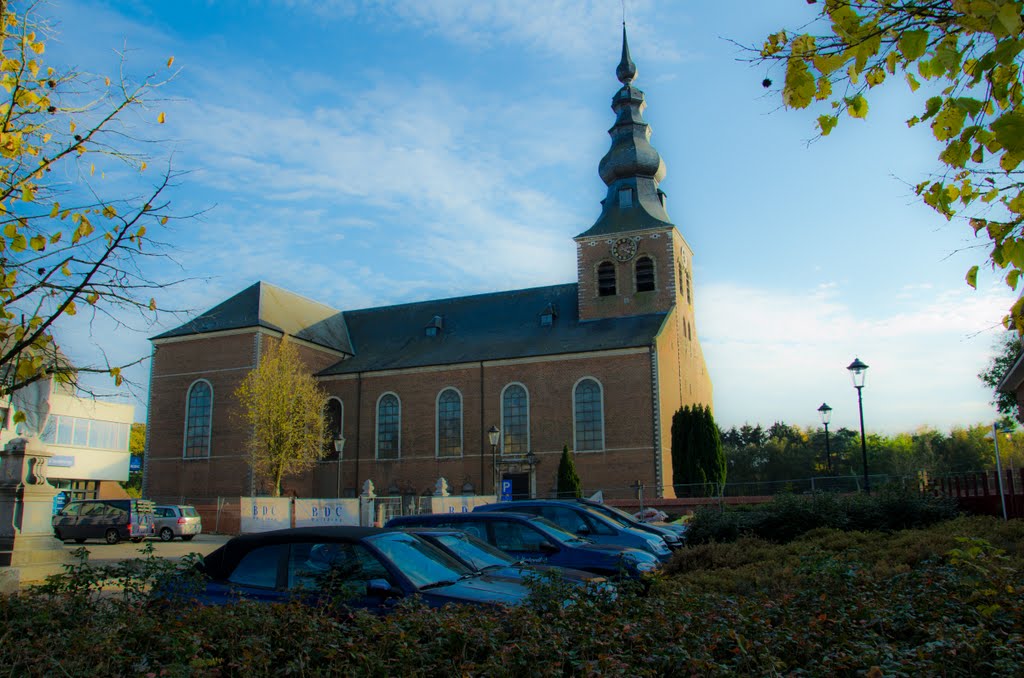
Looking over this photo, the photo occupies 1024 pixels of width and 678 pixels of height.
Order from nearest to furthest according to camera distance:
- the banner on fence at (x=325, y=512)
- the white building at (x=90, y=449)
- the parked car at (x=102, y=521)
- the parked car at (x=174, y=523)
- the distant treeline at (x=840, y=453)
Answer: the parked car at (x=102, y=521)
the banner on fence at (x=325, y=512)
the parked car at (x=174, y=523)
the white building at (x=90, y=449)
the distant treeline at (x=840, y=453)

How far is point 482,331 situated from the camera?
4228 centimetres

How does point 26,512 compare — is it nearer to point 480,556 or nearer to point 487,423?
point 480,556

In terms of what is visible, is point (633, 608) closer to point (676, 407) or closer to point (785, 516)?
point (785, 516)

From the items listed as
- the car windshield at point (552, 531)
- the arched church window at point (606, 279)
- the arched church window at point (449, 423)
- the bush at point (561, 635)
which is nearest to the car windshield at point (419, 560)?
the bush at point (561, 635)

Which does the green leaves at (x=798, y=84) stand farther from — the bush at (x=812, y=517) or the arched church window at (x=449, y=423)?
the arched church window at (x=449, y=423)

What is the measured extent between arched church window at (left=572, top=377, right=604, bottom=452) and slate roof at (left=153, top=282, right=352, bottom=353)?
15051 mm

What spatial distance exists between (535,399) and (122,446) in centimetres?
3266

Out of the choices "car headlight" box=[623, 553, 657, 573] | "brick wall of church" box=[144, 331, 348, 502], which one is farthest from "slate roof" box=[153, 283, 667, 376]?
"car headlight" box=[623, 553, 657, 573]

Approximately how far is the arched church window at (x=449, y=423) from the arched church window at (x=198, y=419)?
11.4m

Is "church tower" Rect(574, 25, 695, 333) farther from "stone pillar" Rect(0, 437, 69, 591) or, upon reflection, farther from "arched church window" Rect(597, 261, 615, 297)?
"stone pillar" Rect(0, 437, 69, 591)

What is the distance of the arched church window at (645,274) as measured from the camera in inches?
1564

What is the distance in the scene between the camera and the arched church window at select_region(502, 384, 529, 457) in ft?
124

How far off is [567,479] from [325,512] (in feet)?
34.9

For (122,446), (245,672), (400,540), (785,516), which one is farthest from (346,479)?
(245,672)
